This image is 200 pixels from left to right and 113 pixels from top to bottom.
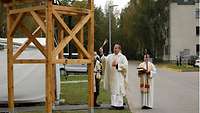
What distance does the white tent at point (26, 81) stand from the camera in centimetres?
1669

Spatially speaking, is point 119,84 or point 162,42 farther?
point 162,42

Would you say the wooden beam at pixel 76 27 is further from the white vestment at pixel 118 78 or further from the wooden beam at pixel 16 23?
the white vestment at pixel 118 78

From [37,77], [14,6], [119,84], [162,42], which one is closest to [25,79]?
[37,77]

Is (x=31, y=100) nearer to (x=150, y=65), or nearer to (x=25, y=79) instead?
(x=25, y=79)

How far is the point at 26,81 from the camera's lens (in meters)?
16.9

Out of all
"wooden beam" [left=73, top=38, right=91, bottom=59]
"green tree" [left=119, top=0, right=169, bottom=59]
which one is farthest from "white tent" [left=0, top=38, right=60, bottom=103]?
"green tree" [left=119, top=0, right=169, bottom=59]

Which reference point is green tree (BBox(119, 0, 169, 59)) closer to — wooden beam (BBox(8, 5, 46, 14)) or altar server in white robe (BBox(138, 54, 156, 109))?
altar server in white robe (BBox(138, 54, 156, 109))

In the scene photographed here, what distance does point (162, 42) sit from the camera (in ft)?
269

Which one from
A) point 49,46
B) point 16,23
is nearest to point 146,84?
point 16,23

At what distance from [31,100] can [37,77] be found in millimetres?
752

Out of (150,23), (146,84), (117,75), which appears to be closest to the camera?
(117,75)

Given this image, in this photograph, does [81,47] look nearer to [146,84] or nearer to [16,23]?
[16,23]

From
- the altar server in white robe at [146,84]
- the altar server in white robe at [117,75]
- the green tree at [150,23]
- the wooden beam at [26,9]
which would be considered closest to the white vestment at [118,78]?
the altar server in white robe at [117,75]

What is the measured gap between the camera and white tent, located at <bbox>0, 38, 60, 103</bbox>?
54.7 feet
